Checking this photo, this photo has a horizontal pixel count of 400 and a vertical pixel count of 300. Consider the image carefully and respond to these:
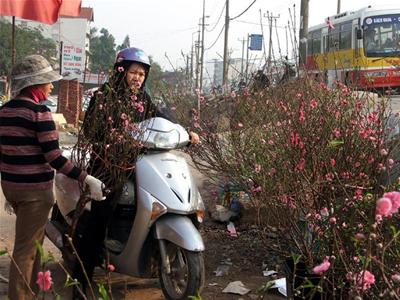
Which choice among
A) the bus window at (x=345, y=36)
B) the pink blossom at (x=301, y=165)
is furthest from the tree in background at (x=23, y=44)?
the pink blossom at (x=301, y=165)

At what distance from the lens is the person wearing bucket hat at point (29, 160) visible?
3.19 meters

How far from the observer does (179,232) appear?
3430 mm

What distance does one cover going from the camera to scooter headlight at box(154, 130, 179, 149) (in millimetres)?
3717

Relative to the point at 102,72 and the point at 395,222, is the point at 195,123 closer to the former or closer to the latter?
the point at 102,72

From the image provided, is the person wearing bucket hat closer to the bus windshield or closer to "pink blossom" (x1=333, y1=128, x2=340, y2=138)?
"pink blossom" (x1=333, y1=128, x2=340, y2=138)

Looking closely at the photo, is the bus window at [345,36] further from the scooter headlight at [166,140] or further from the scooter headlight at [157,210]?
the scooter headlight at [157,210]

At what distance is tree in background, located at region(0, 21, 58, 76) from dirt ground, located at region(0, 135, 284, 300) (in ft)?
156

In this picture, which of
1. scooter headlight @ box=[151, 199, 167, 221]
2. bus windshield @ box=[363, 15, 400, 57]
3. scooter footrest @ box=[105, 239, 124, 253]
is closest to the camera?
scooter headlight @ box=[151, 199, 167, 221]

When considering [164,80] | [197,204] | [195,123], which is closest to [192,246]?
[197,204]

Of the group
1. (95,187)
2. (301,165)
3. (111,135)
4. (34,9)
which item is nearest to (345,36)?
(34,9)

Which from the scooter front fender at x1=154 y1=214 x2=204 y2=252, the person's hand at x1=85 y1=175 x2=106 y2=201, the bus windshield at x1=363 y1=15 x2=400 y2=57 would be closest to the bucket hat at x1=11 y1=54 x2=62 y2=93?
the person's hand at x1=85 y1=175 x2=106 y2=201

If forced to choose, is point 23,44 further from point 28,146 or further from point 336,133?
point 336,133

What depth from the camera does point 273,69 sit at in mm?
6270

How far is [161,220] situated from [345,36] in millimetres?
15227
